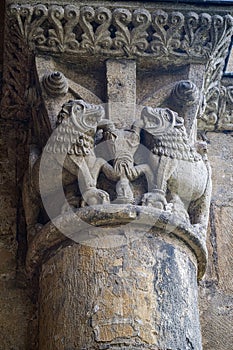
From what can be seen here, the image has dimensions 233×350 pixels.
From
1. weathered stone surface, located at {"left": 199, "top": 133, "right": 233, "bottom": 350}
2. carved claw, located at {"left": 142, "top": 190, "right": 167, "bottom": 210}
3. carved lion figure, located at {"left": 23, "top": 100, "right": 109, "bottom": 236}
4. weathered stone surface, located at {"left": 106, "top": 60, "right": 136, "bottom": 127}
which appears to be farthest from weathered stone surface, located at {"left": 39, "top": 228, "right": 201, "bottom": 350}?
weathered stone surface, located at {"left": 106, "top": 60, "right": 136, "bottom": 127}

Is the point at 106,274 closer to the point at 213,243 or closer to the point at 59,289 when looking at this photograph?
the point at 59,289

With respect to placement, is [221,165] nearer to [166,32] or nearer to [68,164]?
[166,32]

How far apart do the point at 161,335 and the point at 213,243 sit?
86cm

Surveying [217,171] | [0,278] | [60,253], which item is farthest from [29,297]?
[217,171]

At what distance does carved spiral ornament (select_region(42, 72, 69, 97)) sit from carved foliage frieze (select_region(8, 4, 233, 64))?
6.2 inches

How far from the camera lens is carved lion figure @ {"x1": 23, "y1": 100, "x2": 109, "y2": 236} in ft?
11.5

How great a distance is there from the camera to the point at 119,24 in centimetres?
382

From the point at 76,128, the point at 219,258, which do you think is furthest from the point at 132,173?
the point at 219,258

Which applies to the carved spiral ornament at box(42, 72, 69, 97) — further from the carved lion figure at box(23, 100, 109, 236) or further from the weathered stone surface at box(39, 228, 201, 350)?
the weathered stone surface at box(39, 228, 201, 350)

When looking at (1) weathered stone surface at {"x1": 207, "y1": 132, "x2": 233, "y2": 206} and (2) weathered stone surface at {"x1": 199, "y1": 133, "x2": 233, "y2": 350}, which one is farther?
(1) weathered stone surface at {"x1": 207, "y1": 132, "x2": 233, "y2": 206}

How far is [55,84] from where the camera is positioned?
3.74 metres

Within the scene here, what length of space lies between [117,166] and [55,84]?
48cm

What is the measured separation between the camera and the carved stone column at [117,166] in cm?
323

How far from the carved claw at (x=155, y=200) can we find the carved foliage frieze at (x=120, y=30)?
71cm
